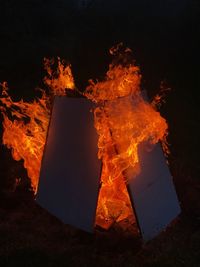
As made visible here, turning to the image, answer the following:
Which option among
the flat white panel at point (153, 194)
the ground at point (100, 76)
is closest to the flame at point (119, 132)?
the flat white panel at point (153, 194)

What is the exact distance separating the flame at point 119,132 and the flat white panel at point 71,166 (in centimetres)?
24

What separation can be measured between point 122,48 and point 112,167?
9004 mm

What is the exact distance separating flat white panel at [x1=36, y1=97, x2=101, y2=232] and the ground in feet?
1.89

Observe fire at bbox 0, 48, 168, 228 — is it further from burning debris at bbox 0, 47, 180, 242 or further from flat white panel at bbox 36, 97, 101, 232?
flat white panel at bbox 36, 97, 101, 232

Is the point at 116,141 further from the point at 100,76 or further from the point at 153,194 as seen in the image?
the point at 100,76

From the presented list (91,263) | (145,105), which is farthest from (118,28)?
(91,263)

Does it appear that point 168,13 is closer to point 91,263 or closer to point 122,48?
point 122,48

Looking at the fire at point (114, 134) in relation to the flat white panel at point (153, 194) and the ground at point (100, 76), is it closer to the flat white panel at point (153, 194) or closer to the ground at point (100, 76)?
the flat white panel at point (153, 194)

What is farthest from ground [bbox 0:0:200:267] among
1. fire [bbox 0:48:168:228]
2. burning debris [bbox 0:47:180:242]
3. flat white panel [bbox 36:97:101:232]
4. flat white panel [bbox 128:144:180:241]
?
fire [bbox 0:48:168:228]

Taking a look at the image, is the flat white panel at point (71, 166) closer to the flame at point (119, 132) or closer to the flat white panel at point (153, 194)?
the flame at point (119, 132)

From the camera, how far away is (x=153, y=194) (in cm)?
638

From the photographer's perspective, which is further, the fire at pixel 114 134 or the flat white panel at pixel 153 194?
the fire at pixel 114 134

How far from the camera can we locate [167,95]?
12500 mm

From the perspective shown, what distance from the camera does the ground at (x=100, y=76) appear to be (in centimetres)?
601
